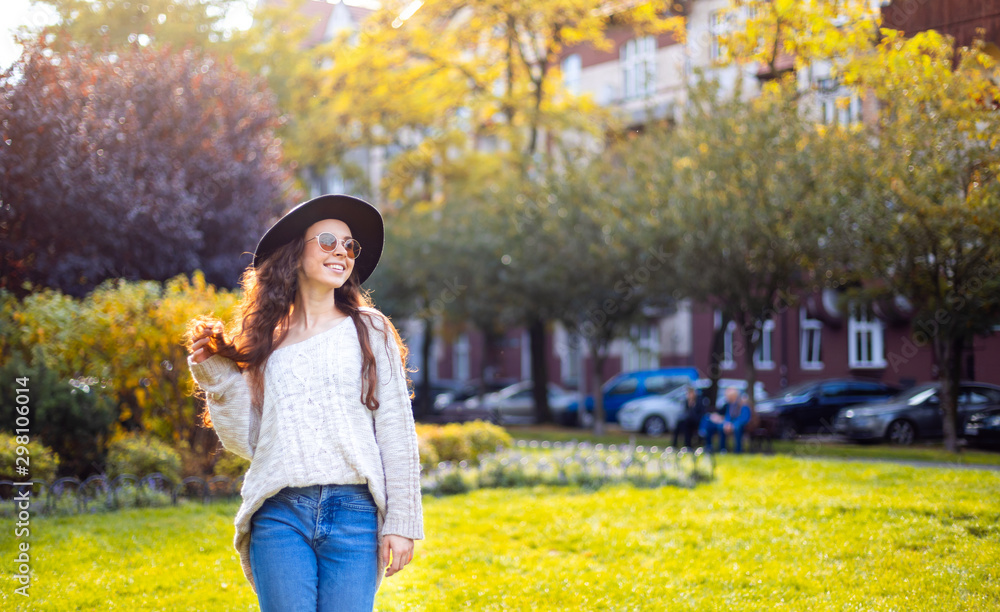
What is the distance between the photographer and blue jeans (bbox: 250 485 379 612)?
2.80m

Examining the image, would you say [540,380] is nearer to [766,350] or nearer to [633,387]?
[633,387]

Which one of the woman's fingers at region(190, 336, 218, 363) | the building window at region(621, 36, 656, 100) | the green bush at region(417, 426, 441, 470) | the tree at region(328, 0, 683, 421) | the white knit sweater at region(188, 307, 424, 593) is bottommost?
the green bush at region(417, 426, 441, 470)

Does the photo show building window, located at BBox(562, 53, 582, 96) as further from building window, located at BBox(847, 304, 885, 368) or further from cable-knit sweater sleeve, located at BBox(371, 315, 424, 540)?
cable-knit sweater sleeve, located at BBox(371, 315, 424, 540)

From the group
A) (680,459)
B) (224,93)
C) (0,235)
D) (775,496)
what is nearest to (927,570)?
(775,496)

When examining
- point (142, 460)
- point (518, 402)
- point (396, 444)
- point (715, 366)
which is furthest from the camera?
point (518, 402)

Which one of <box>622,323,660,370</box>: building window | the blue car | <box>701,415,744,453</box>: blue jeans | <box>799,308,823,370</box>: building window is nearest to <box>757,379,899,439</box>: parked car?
the blue car

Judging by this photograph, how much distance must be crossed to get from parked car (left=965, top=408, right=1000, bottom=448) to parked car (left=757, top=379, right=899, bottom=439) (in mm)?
4080

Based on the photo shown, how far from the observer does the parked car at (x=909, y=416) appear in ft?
62.3

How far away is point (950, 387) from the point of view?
16312 mm

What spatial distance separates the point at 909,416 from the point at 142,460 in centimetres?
1569

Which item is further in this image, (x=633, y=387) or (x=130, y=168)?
(x=633, y=387)

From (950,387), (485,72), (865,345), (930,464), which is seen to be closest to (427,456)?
(930,464)

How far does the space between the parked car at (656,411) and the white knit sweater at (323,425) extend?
20904 mm

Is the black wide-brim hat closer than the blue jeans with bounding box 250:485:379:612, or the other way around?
the blue jeans with bounding box 250:485:379:612
